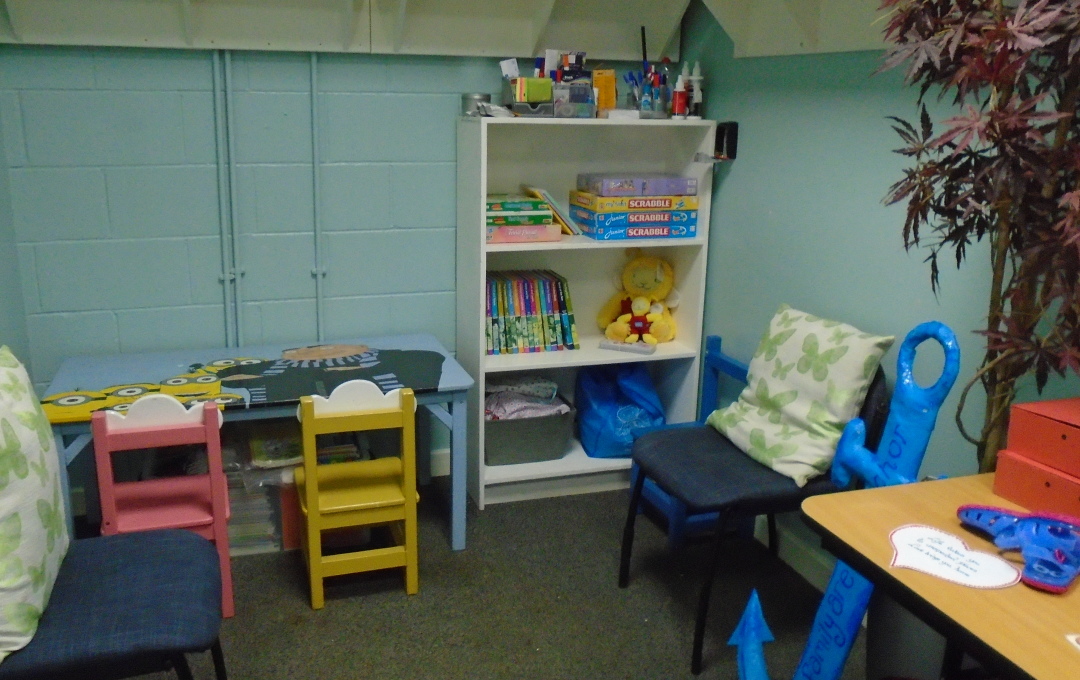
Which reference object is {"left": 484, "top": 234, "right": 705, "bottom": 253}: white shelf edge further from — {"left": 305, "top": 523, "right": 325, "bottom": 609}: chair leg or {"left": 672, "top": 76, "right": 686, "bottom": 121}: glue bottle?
{"left": 305, "top": 523, "right": 325, "bottom": 609}: chair leg

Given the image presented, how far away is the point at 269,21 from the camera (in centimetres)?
272

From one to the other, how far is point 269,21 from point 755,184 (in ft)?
5.39

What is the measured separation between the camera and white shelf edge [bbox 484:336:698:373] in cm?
301

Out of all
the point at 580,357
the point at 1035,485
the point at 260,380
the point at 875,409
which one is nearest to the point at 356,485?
the point at 260,380

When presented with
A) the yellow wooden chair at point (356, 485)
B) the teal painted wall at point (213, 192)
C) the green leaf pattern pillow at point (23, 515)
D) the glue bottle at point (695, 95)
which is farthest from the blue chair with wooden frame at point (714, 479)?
the green leaf pattern pillow at point (23, 515)

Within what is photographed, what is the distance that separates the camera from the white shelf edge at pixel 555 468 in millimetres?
3066

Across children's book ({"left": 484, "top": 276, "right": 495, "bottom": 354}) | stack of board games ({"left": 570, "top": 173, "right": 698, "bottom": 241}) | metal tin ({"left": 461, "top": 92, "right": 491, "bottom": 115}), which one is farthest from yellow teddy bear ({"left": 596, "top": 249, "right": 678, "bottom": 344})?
metal tin ({"left": 461, "top": 92, "right": 491, "bottom": 115})

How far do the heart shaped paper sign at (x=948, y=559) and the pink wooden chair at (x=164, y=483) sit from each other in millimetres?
1662

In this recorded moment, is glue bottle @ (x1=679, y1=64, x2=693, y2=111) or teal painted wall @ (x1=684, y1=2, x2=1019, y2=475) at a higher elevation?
glue bottle @ (x1=679, y1=64, x2=693, y2=111)

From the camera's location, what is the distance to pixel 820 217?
257cm

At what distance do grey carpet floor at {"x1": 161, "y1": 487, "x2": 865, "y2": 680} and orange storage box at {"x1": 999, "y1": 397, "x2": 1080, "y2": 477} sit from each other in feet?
2.98

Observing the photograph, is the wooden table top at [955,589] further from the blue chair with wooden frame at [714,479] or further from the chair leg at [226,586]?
the chair leg at [226,586]

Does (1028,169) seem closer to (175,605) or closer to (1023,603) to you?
(1023,603)

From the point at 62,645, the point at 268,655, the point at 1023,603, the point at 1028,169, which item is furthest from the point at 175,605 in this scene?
the point at 1028,169
